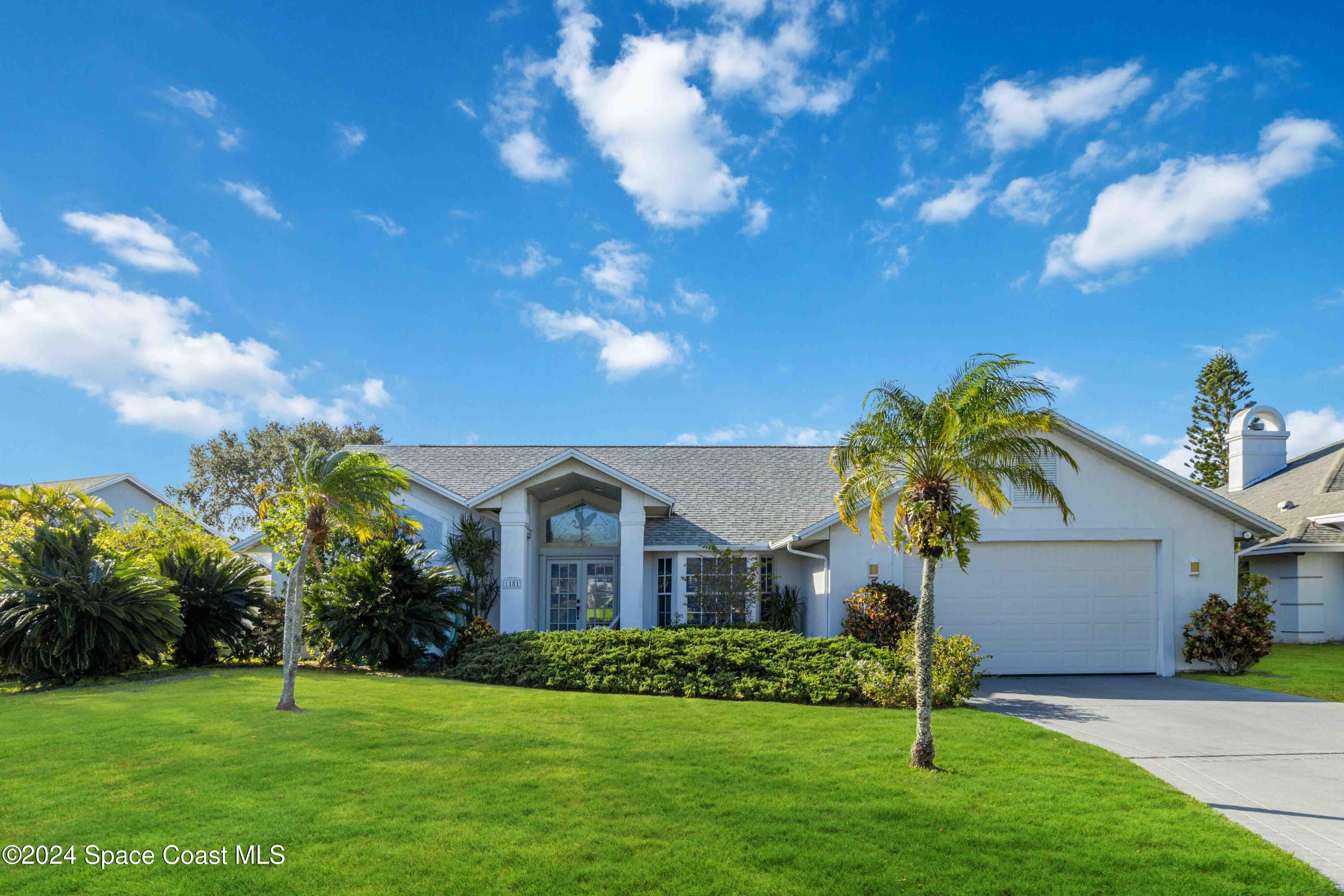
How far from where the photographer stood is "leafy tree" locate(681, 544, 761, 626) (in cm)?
1792

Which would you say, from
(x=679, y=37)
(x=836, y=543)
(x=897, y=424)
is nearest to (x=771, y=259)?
(x=679, y=37)

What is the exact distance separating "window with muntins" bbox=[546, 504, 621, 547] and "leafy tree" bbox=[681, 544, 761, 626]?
2838mm

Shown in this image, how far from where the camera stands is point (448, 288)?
19109mm

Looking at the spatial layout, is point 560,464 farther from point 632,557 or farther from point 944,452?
point 944,452

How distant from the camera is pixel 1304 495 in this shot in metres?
25.3

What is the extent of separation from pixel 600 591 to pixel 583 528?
5.59 ft

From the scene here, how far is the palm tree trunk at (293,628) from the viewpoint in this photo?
1105 cm

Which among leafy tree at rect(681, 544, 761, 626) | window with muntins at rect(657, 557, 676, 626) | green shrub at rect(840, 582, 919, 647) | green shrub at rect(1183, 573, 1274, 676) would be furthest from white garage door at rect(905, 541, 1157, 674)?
window with muntins at rect(657, 557, 676, 626)

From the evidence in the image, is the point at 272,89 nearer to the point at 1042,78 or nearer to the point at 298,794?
the point at 298,794

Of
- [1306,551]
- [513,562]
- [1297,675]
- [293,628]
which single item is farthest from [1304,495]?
[293,628]

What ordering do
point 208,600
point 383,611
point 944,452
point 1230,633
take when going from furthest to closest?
point 208,600, point 383,611, point 1230,633, point 944,452

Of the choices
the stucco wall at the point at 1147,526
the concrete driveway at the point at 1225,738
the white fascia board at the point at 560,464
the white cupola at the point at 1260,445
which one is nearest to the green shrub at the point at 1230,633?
the stucco wall at the point at 1147,526

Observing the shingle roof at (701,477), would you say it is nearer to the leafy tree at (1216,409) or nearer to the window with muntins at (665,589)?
the window with muntins at (665,589)

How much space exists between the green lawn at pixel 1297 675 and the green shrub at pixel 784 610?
787cm
